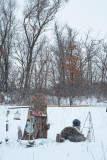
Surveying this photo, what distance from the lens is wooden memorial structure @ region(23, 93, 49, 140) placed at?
20.3 ft

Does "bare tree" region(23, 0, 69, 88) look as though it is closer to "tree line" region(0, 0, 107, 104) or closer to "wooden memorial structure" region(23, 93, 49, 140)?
"tree line" region(0, 0, 107, 104)

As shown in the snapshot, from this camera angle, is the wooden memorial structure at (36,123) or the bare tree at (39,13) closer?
the wooden memorial structure at (36,123)

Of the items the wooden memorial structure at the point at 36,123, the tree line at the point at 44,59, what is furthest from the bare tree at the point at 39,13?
the wooden memorial structure at the point at 36,123

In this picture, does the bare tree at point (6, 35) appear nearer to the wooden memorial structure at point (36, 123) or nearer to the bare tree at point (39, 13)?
the bare tree at point (39, 13)

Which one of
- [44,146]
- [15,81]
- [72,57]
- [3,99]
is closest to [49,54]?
[72,57]

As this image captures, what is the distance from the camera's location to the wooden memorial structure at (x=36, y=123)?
6.18 meters

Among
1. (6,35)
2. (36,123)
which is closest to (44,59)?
(6,35)

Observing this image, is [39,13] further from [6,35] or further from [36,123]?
[36,123]

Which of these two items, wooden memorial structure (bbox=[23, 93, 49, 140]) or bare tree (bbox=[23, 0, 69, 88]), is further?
bare tree (bbox=[23, 0, 69, 88])

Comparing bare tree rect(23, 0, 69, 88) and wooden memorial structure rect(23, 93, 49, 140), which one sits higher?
bare tree rect(23, 0, 69, 88)

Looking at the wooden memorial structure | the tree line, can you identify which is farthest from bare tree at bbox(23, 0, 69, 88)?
the wooden memorial structure

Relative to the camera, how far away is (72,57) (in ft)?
80.5

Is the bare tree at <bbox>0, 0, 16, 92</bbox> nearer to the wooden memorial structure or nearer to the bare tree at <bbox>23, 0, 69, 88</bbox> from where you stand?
the bare tree at <bbox>23, 0, 69, 88</bbox>

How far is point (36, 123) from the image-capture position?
6270 millimetres
